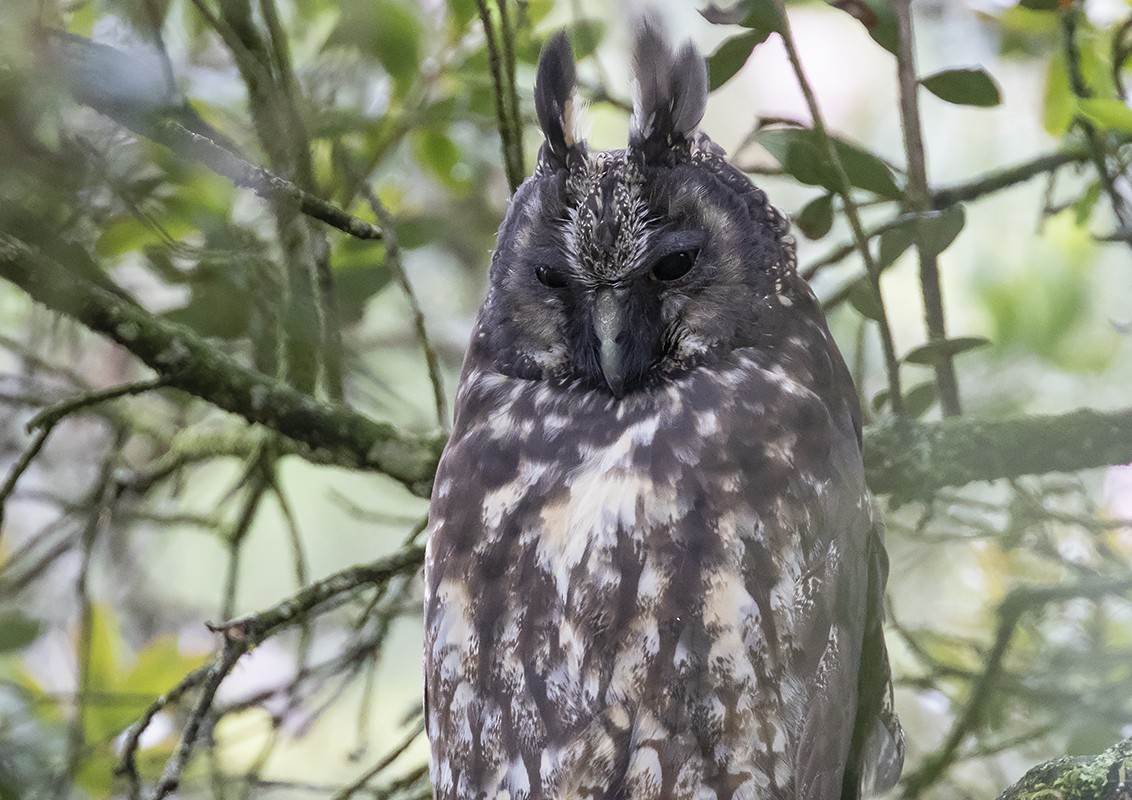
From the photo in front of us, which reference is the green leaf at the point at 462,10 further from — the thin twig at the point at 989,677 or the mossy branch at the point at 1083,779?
the mossy branch at the point at 1083,779

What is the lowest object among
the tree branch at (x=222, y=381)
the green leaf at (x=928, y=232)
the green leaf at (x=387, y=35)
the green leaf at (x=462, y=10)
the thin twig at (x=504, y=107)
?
the tree branch at (x=222, y=381)

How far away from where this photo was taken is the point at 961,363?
2.43 m

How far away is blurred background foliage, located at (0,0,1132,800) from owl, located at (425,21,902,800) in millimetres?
129

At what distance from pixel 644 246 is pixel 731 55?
1.02 feet

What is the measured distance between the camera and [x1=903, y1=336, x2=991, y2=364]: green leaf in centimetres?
148

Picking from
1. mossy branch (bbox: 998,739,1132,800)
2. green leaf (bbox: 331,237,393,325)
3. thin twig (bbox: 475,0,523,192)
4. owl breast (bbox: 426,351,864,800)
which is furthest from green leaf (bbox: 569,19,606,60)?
mossy branch (bbox: 998,739,1132,800)

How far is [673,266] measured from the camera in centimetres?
140

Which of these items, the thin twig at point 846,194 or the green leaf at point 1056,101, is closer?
the thin twig at point 846,194

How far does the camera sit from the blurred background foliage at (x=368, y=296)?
1.31m

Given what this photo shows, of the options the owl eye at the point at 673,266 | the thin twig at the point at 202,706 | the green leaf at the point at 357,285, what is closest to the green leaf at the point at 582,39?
the green leaf at the point at 357,285

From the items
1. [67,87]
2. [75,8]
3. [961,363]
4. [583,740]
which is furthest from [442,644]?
[961,363]

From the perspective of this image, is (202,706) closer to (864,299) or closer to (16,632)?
(16,632)

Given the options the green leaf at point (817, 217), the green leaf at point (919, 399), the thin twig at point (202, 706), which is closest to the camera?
the thin twig at point (202, 706)

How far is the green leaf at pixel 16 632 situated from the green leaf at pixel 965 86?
148cm
